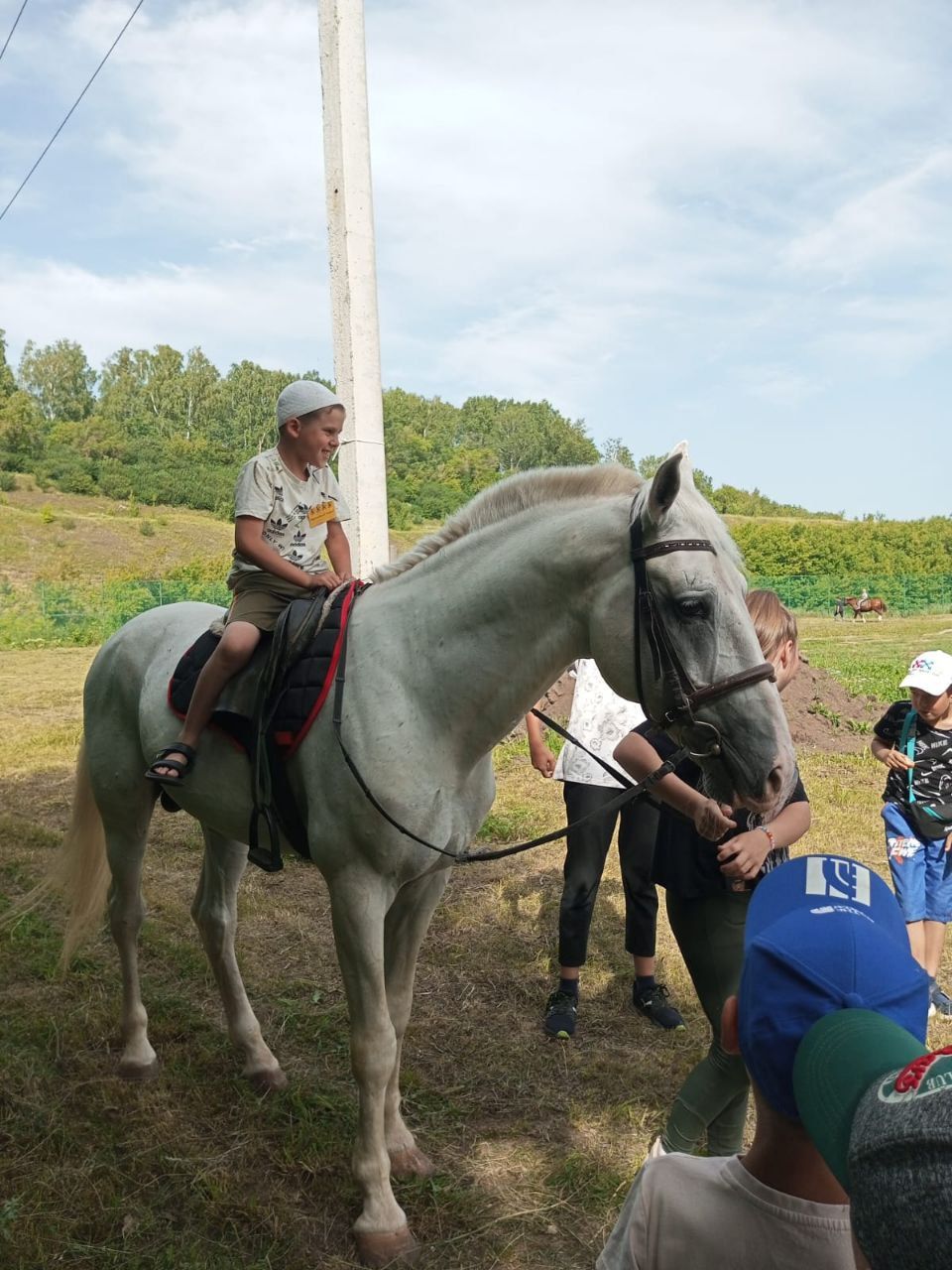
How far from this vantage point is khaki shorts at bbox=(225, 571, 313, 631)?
3.22 m

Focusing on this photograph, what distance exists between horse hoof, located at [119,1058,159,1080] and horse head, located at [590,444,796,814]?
8.79 feet

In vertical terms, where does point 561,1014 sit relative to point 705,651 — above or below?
below

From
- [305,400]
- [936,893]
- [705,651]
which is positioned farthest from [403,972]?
[936,893]

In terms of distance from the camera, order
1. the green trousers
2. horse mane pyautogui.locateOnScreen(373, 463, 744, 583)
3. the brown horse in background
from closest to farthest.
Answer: the green trousers < horse mane pyautogui.locateOnScreen(373, 463, 744, 583) < the brown horse in background

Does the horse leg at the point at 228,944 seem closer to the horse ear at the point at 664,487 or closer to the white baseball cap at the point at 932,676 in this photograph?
the horse ear at the point at 664,487

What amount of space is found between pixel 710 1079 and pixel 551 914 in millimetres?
2957

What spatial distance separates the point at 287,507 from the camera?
338 cm

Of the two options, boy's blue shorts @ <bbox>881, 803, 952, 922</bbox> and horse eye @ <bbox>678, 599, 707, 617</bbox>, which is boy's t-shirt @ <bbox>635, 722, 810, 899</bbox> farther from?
boy's blue shorts @ <bbox>881, 803, 952, 922</bbox>

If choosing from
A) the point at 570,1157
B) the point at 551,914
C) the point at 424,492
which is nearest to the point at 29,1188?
the point at 570,1157

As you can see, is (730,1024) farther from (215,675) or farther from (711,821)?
(215,675)

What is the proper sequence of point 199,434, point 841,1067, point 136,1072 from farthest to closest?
point 199,434
point 136,1072
point 841,1067

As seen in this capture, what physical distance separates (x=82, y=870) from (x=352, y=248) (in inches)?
156

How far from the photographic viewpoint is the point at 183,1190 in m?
3.00

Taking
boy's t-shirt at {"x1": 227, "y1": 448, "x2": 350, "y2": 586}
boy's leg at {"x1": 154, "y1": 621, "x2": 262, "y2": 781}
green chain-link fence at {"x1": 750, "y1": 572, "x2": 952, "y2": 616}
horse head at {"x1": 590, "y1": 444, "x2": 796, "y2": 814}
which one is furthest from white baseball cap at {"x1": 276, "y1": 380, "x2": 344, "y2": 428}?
green chain-link fence at {"x1": 750, "y1": 572, "x2": 952, "y2": 616}
